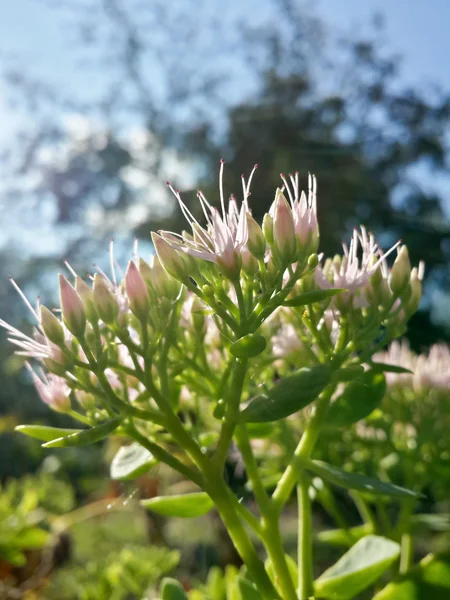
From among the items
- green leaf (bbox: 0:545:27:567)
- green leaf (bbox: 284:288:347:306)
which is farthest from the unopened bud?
green leaf (bbox: 0:545:27:567)

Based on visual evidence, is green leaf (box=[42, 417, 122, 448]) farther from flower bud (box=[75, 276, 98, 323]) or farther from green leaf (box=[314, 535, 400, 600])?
green leaf (box=[314, 535, 400, 600])

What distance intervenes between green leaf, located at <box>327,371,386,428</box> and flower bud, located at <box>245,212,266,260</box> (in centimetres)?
13

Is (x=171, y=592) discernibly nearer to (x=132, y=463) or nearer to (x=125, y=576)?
(x=132, y=463)

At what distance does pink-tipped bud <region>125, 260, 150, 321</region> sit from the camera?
0.40m

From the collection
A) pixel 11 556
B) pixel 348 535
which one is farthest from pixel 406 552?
pixel 11 556

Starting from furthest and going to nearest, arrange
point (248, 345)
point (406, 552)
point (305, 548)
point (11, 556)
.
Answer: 1. point (11, 556)
2. point (406, 552)
3. point (305, 548)
4. point (248, 345)

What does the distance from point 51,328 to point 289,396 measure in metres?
0.16

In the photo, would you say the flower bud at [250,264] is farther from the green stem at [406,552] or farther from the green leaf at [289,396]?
the green stem at [406,552]

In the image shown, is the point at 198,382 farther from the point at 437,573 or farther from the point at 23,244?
the point at 23,244

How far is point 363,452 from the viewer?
2.26 feet

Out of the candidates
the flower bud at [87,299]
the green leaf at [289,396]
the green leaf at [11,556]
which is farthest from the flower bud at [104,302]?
the green leaf at [11,556]

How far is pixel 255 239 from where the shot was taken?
384 millimetres

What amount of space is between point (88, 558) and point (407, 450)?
674 millimetres

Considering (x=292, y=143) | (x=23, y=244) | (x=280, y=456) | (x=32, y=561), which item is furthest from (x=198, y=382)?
(x=23, y=244)
